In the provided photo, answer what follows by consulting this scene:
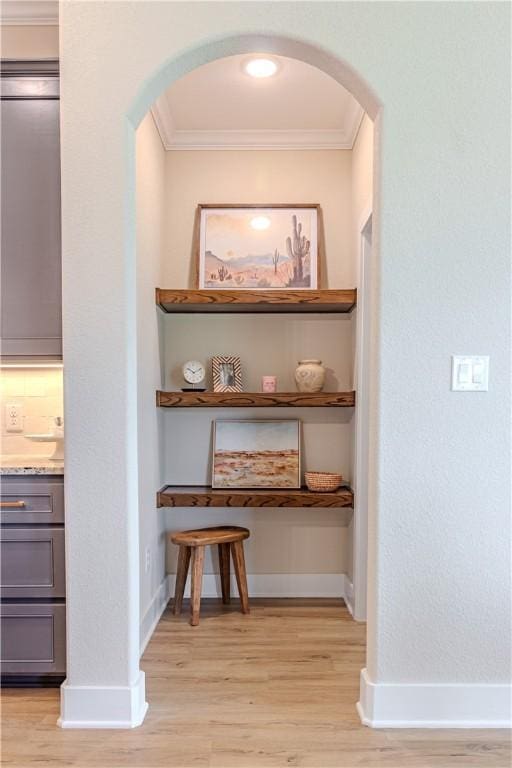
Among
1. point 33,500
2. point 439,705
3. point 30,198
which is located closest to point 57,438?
point 33,500

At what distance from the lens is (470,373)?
1885 millimetres

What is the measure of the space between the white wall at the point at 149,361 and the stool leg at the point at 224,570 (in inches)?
13.7

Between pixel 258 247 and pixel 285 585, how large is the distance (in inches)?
80.6

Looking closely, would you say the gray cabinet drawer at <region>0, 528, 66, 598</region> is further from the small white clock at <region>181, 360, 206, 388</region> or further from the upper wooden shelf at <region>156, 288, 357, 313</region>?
the upper wooden shelf at <region>156, 288, 357, 313</region>

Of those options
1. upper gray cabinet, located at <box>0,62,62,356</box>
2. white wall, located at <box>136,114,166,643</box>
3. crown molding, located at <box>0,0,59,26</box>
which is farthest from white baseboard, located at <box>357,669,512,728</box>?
crown molding, located at <box>0,0,59,26</box>

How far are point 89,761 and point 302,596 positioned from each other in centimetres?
169

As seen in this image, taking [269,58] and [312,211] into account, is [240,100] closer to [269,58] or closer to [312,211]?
[269,58]

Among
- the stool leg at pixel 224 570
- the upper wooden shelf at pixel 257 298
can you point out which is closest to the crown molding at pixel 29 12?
the upper wooden shelf at pixel 257 298

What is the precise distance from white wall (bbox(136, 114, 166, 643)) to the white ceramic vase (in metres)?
0.82

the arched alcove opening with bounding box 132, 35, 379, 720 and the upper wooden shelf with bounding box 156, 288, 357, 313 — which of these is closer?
the arched alcove opening with bounding box 132, 35, 379, 720

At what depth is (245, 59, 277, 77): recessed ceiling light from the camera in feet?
8.14

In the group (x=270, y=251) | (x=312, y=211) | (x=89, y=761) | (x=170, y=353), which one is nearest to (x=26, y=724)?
(x=89, y=761)

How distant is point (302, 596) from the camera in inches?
125

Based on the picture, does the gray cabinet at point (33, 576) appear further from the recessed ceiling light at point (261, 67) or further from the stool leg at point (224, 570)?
the recessed ceiling light at point (261, 67)
